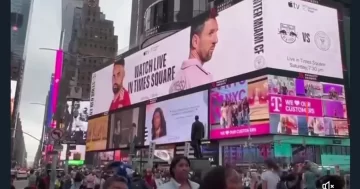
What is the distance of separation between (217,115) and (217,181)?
30301 mm

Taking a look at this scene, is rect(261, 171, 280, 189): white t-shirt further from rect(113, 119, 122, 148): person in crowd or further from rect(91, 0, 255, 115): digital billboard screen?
rect(113, 119, 122, 148): person in crowd

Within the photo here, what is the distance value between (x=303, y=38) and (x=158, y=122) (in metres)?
17.2

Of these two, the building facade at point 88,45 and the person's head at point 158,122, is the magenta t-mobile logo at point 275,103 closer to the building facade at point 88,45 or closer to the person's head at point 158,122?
the person's head at point 158,122

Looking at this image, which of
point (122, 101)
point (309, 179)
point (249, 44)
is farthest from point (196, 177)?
point (122, 101)

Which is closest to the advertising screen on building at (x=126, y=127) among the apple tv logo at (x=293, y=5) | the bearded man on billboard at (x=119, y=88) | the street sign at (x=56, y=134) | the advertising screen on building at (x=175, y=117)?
the bearded man on billboard at (x=119, y=88)

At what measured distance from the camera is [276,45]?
29031mm

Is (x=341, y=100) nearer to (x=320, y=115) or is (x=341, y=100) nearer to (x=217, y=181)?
(x=320, y=115)

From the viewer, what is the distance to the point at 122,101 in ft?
167

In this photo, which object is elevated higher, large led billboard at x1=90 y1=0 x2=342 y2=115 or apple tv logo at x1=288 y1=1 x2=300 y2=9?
apple tv logo at x1=288 y1=1 x2=300 y2=9

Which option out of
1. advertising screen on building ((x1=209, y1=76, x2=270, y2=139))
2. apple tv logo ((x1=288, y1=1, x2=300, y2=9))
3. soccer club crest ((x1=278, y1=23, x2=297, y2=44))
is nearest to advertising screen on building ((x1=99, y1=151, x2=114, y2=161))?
advertising screen on building ((x1=209, y1=76, x2=270, y2=139))

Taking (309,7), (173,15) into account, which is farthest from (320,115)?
(173,15)

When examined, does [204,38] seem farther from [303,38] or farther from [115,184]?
[115,184]

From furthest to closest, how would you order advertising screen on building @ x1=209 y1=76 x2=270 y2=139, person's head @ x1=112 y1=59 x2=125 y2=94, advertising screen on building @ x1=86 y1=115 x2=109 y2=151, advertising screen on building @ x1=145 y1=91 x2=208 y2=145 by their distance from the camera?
advertising screen on building @ x1=86 y1=115 x2=109 y2=151 → person's head @ x1=112 y1=59 x2=125 y2=94 → advertising screen on building @ x1=145 y1=91 x2=208 y2=145 → advertising screen on building @ x1=209 y1=76 x2=270 y2=139

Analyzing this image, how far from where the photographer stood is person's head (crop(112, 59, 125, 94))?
51.3 metres
